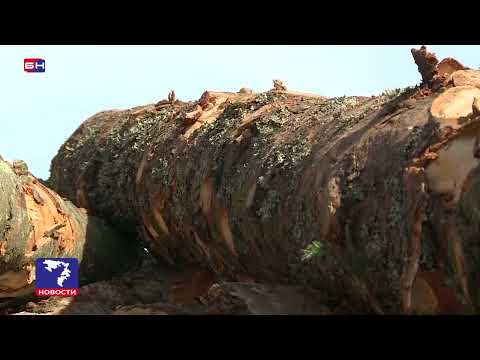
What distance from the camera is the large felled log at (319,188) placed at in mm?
4578

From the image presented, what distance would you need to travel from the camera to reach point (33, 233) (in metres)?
7.96

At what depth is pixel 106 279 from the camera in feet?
34.6

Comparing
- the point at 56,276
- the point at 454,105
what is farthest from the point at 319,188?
the point at 56,276

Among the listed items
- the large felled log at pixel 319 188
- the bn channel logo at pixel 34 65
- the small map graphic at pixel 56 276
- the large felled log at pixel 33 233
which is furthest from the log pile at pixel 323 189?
the bn channel logo at pixel 34 65

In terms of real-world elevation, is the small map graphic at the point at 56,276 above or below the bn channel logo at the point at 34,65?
below

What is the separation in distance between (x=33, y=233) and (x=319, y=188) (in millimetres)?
3914

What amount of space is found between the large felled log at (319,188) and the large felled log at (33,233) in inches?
37.8

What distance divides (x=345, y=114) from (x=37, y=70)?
164 inches

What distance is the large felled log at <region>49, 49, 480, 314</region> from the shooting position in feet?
15.0

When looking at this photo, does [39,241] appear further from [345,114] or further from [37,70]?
[345,114]

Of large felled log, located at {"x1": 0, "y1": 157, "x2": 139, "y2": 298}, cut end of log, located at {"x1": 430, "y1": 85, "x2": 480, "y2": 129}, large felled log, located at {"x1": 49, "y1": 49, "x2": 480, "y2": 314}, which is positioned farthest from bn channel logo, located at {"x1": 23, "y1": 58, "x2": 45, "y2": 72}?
cut end of log, located at {"x1": 430, "y1": 85, "x2": 480, "y2": 129}

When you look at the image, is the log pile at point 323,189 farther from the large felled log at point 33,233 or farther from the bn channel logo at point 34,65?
the bn channel logo at point 34,65
